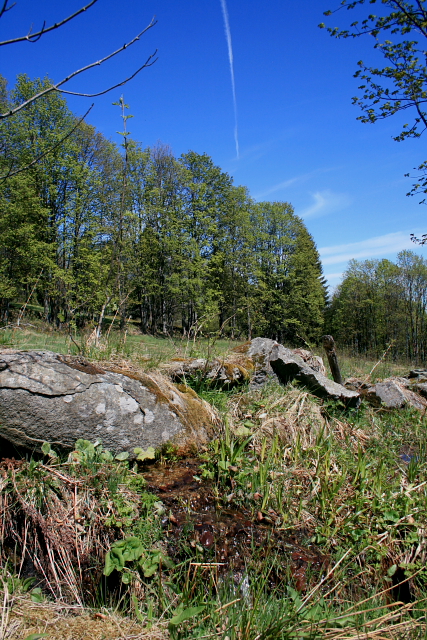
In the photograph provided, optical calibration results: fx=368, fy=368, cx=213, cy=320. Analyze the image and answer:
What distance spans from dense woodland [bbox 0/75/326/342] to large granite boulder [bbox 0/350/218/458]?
37.0 feet

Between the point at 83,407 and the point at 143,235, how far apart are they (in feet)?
87.6

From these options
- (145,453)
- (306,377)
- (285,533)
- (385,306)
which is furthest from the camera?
(385,306)

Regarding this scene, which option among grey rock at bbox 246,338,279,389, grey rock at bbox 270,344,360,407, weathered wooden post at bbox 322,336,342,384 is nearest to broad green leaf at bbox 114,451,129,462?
grey rock at bbox 246,338,279,389

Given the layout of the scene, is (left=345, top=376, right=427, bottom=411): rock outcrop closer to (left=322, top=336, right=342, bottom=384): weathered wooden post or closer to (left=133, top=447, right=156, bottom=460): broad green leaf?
(left=322, top=336, right=342, bottom=384): weathered wooden post

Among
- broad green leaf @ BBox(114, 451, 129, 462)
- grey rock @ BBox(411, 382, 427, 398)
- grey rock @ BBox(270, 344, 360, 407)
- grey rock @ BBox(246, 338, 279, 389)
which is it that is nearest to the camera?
broad green leaf @ BBox(114, 451, 129, 462)


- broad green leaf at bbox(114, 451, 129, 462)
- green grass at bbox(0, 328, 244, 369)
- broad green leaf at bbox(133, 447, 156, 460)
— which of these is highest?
green grass at bbox(0, 328, 244, 369)

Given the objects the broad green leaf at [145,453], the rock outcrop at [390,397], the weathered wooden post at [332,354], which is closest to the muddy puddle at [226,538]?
the broad green leaf at [145,453]

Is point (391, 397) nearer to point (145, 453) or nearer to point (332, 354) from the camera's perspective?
point (332, 354)

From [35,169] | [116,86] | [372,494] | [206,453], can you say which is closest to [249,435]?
[206,453]

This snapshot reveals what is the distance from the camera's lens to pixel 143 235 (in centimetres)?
2845

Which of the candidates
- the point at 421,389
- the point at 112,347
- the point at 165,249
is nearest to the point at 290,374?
the point at 112,347

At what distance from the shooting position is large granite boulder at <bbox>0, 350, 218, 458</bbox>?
9.44 feet

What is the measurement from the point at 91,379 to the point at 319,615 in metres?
2.41

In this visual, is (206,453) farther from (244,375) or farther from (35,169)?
(35,169)
